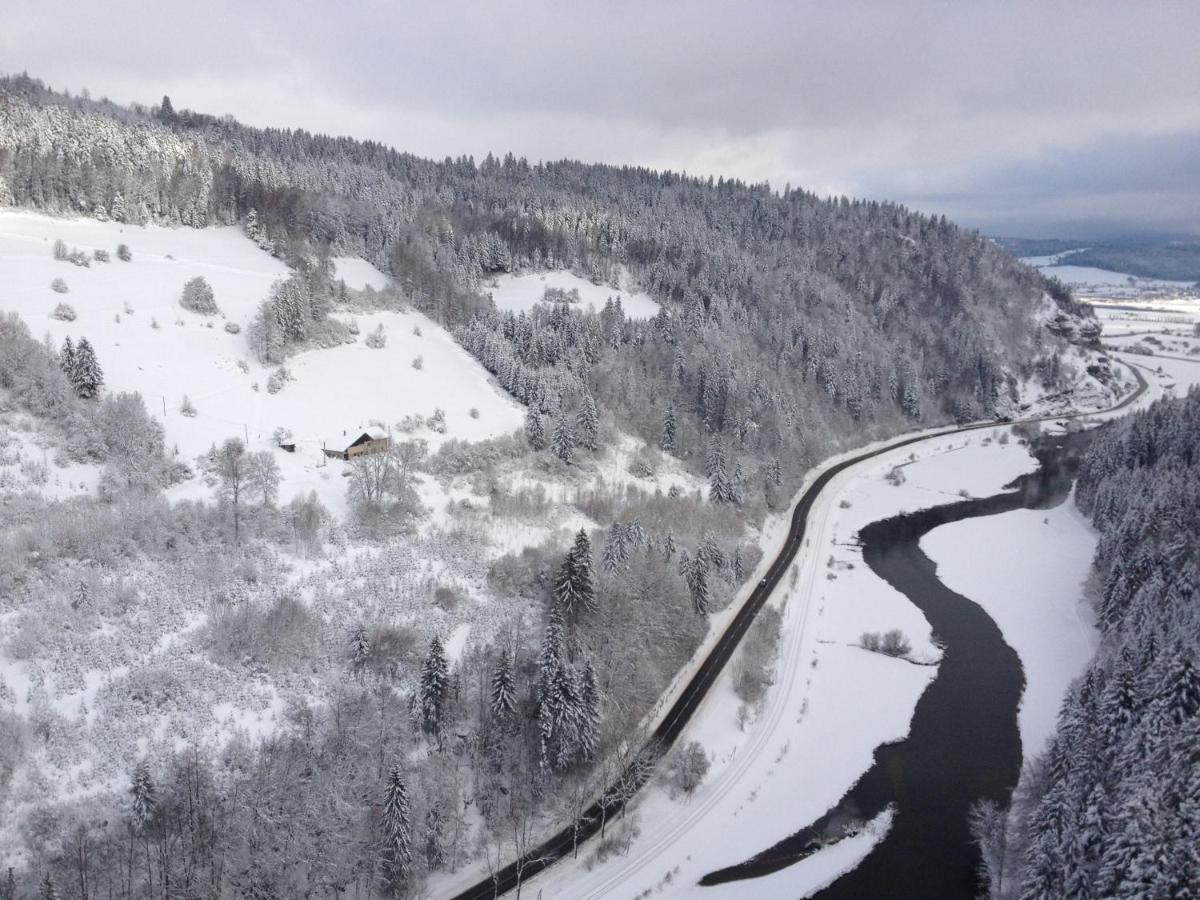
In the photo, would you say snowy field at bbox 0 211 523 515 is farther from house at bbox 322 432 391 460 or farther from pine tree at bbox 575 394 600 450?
pine tree at bbox 575 394 600 450

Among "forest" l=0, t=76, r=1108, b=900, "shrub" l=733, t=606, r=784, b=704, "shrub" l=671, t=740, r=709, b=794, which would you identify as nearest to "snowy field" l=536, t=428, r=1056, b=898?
"shrub" l=671, t=740, r=709, b=794

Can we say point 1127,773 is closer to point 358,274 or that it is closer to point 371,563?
point 371,563

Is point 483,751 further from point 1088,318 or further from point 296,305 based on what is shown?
point 1088,318

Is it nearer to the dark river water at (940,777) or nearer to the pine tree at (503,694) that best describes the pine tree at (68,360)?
the pine tree at (503,694)

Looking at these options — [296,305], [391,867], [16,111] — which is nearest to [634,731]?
[391,867]

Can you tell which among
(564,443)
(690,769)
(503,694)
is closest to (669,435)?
(564,443)

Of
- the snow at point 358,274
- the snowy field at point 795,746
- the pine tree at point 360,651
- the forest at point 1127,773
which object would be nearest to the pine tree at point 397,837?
the snowy field at point 795,746
